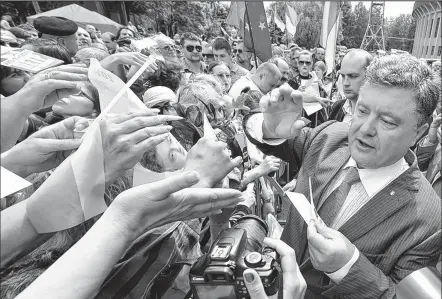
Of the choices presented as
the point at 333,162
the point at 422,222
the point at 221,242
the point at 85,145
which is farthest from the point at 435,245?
the point at 85,145

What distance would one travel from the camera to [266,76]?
4.08 meters

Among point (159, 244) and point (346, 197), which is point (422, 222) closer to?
point (346, 197)

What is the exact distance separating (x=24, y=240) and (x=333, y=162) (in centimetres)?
137

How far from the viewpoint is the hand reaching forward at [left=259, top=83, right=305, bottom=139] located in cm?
164

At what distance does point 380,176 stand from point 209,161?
0.92 metres

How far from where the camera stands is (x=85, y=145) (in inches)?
31.0

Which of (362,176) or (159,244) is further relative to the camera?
(362,176)

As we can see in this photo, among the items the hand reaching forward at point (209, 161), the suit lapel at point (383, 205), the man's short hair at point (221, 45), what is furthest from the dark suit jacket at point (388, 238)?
the man's short hair at point (221, 45)

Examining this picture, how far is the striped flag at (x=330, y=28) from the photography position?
146 inches

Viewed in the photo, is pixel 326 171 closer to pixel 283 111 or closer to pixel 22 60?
pixel 283 111

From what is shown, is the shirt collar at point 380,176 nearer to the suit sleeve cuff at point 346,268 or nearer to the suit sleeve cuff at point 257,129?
the suit sleeve cuff at point 346,268

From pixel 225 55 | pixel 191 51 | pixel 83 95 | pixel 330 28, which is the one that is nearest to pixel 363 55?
pixel 330 28

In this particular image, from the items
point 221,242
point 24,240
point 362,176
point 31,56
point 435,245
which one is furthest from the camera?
point 362,176

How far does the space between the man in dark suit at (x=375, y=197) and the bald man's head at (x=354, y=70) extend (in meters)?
1.75
